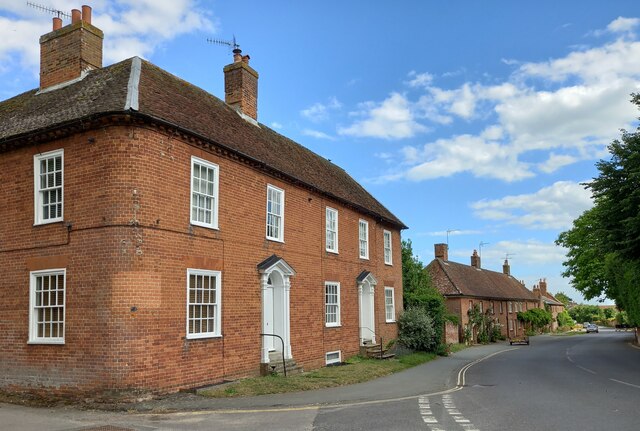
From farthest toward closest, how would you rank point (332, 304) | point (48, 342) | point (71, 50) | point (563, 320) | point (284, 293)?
point (563, 320) → point (332, 304) → point (284, 293) → point (71, 50) → point (48, 342)

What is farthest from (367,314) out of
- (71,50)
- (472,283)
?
(472,283)

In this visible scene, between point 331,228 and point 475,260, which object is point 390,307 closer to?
point 331,228

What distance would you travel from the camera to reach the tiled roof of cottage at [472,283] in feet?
150

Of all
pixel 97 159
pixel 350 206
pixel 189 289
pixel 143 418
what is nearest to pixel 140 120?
pixel 97 159

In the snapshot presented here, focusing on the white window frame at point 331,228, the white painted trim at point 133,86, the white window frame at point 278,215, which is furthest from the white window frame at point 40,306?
the white window frame at point 331,228

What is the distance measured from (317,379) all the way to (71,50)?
41.3 ft

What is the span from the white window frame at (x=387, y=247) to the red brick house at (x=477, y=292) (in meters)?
13.3

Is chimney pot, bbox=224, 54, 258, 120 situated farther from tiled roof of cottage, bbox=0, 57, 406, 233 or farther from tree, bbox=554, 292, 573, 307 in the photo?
tree, bbox=554, 292, 573, 307

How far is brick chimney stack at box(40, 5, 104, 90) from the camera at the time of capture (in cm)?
1692

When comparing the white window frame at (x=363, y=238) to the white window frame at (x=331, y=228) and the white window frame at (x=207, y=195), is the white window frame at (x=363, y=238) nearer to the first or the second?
the white window frame at (x=331, y=228)

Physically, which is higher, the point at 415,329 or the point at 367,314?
the point at 367,314

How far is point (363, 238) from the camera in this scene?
26.1 m

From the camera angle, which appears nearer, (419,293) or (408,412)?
(408,412)

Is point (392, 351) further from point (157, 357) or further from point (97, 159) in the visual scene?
point (97, 159)
